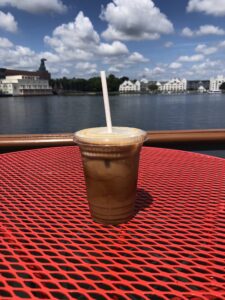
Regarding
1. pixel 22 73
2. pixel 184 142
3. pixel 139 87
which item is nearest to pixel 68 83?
pixel 22 73

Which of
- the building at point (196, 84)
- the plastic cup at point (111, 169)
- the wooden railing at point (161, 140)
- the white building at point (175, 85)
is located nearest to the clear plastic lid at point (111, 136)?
the plastic cup at point (111, 169)

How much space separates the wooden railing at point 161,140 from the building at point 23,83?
7762 centimetres

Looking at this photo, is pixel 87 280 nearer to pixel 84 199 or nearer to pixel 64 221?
pixel 64 221

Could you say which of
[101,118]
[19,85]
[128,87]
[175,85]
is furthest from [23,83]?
[175,85]

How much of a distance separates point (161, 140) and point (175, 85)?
118491mm

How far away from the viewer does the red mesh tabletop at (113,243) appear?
516 mm

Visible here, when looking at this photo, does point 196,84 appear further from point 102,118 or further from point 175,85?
point 102,118

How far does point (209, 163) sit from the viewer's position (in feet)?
4.34

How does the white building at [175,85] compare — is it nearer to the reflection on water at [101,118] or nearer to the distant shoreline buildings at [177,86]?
the distant shoreline buildings at [177,86]

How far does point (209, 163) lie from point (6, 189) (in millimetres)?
891

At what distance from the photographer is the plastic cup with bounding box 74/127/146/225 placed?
0.67 m

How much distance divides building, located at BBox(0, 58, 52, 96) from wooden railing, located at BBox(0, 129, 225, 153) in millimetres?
77623

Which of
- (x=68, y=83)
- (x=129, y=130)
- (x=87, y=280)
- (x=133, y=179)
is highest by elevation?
(x=68, y=83)

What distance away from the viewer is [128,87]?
4001 inches
